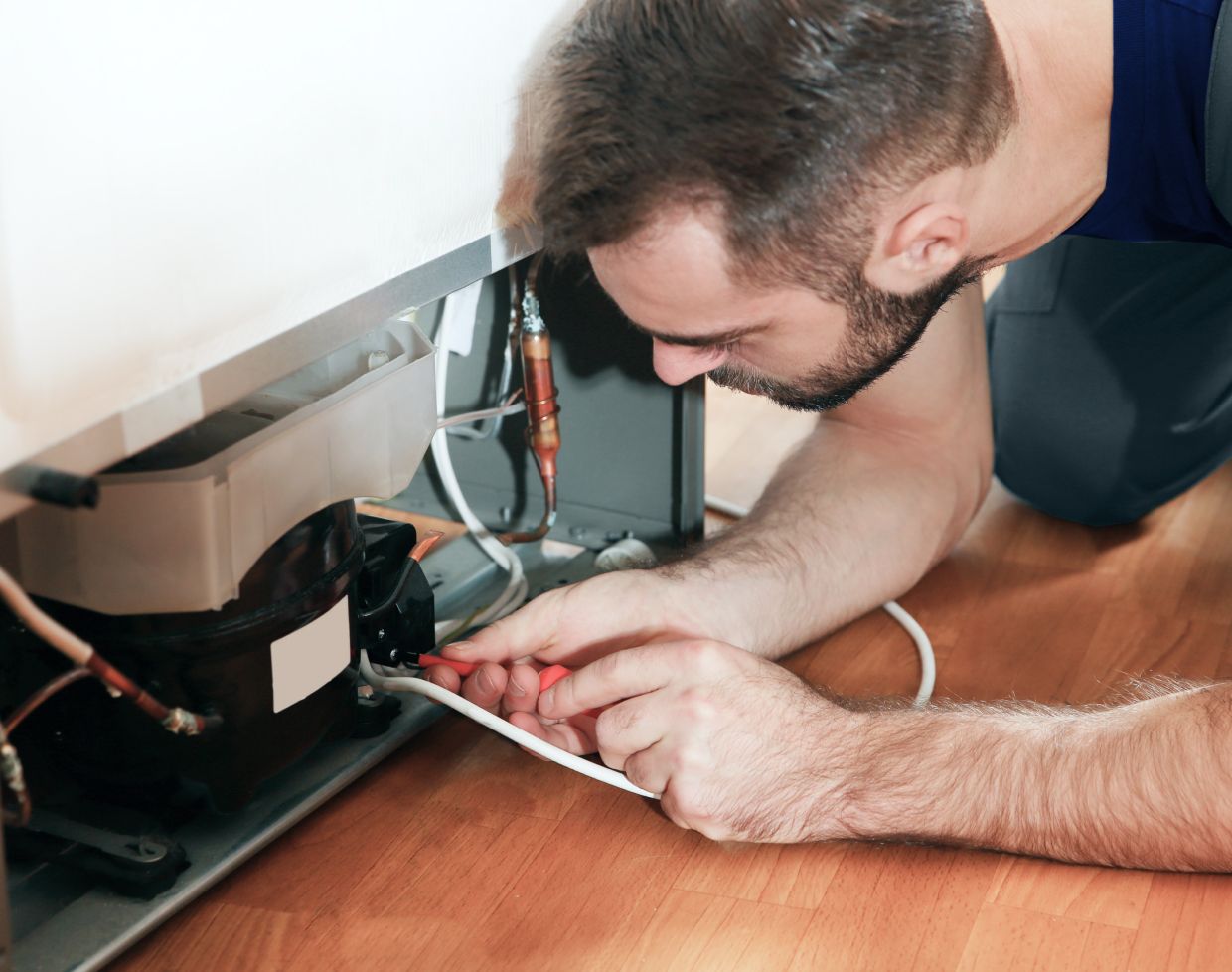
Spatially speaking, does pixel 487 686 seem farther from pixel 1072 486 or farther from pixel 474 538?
pixel 1072 486

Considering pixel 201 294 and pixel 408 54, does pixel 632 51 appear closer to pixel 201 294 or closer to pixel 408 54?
pixel 408 54

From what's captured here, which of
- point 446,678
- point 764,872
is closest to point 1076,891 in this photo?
point 764,872

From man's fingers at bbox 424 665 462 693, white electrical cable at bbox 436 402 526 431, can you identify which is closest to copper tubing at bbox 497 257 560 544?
white electrical cable at bbox 436 402 526 431

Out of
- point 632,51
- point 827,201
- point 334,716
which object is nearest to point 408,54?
point 632,51

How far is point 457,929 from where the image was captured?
75 centimetres

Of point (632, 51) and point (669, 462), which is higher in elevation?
point (632, 51)

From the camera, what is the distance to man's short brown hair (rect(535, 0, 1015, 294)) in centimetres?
71

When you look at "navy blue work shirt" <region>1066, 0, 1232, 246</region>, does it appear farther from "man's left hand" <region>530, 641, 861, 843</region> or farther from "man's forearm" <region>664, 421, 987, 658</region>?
"man's left hand" <region>530, 641, 861, 843</region>

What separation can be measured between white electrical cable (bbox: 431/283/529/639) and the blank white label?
224mm

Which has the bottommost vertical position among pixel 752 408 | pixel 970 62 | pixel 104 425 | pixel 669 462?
pixel 752 408

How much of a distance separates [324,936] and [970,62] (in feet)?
1.93

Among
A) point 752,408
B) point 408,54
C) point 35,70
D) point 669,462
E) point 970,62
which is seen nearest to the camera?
point 35,70

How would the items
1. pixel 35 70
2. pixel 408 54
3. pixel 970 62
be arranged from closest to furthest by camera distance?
pixel 35 70 < pixel 408 54 < pixel 970 62

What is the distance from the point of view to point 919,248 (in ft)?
2.65
